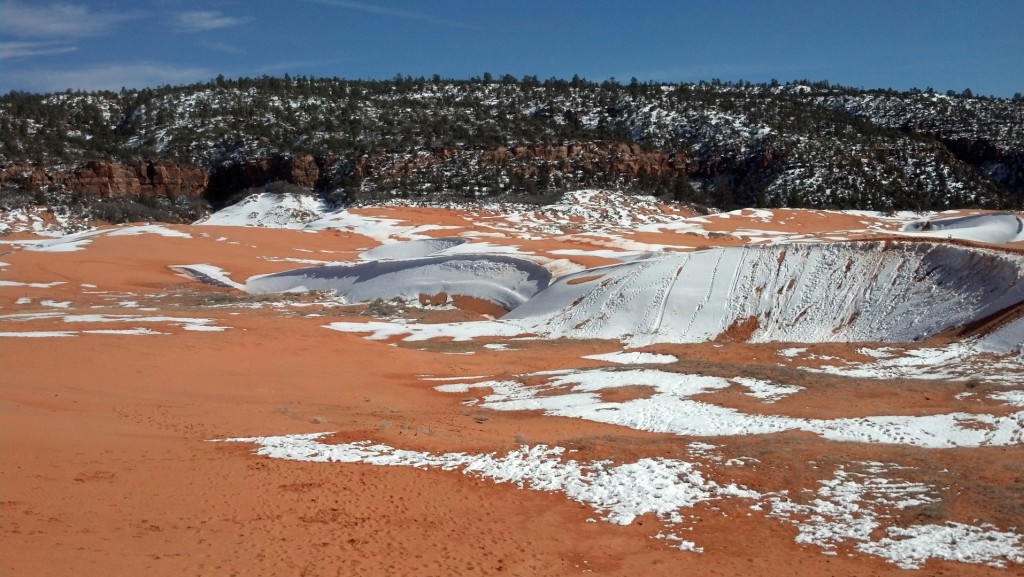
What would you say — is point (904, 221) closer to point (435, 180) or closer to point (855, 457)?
point (435, 180)

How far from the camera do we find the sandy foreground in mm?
7504

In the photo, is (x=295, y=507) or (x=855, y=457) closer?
(x=295, y=507)

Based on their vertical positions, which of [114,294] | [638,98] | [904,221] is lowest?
[114,294]

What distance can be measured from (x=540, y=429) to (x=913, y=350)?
11034mm

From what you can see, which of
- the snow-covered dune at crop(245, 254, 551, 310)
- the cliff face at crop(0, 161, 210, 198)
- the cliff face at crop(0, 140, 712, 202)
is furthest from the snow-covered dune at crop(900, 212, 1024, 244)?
the cliff face at crop(0, 161, 210, 198)

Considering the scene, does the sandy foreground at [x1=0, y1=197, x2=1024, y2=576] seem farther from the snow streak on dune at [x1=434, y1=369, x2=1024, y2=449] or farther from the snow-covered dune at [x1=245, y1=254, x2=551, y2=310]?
the snow-covered dune at [x1=245, y1=254, x2=551, y2=310]

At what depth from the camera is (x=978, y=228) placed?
146 ft

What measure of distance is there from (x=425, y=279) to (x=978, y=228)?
32.9m

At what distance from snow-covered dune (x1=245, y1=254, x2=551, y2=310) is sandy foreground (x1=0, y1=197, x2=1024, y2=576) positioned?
1131cm

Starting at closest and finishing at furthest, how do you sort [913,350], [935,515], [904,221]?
[935,515] → [913,350] → [904,221]

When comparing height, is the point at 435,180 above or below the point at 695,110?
below

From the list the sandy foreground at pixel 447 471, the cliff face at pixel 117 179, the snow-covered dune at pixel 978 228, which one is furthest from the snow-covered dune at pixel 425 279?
the cliff face at pixel 117 179

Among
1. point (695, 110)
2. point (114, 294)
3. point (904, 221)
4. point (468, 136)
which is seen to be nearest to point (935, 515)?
point (114, 294)

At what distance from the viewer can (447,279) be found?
34.8m
